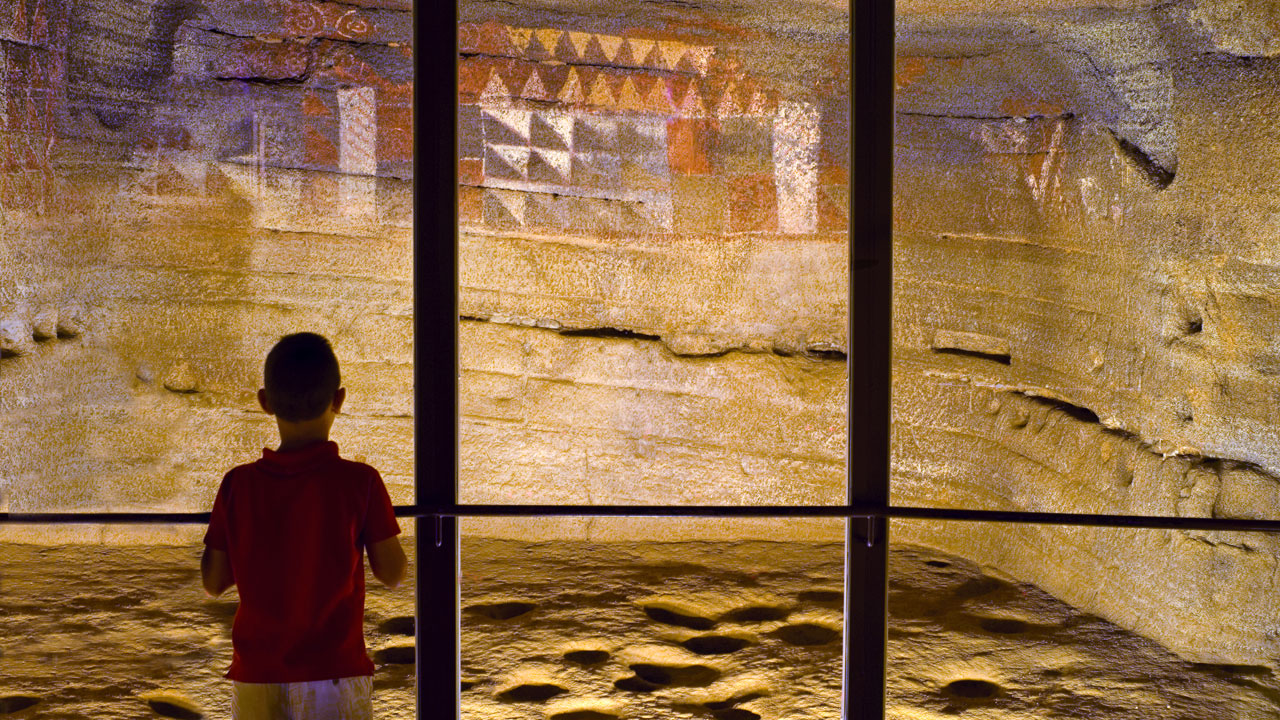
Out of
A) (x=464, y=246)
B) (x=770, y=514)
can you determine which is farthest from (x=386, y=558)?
(x=464, y=246)

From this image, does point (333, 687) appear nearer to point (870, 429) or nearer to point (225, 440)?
point (870, 429)

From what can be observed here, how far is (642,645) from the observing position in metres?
3.91

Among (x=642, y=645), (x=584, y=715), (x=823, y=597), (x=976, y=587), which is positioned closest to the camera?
(x=584, y=715)

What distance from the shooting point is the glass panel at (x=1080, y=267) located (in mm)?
4016

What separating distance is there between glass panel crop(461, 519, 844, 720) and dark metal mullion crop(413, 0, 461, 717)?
1999 millimetres

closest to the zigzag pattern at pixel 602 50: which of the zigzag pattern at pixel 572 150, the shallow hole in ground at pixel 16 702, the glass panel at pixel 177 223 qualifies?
the zigzag pattern at pixel 572 150

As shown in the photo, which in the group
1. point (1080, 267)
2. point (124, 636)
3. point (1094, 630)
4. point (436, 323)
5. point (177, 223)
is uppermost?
point (177, 223)

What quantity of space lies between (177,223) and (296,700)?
4.93 metres

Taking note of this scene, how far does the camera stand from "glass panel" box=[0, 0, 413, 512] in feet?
17.2

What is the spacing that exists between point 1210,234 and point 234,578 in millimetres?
4146

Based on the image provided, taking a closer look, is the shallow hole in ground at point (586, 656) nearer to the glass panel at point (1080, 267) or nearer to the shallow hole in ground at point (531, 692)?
the shallow hole in ground at point (531, 692)

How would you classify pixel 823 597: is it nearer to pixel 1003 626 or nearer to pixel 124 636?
pixel 1003 626

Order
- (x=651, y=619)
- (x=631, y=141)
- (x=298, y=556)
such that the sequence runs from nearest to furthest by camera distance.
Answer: (x=298, y=556) → (x=651, y=619) → (x=631, y=141)

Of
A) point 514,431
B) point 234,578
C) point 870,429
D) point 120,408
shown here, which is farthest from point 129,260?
point 870,429
